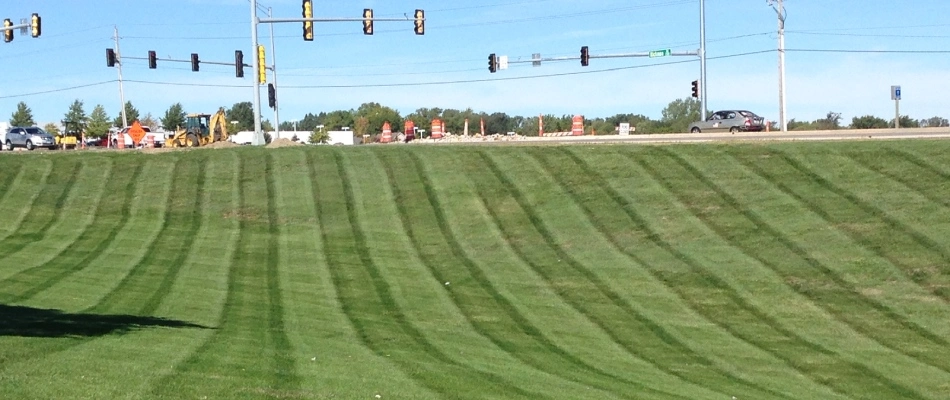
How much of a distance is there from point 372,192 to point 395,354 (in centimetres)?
1829

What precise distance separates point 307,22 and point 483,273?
85.8ft

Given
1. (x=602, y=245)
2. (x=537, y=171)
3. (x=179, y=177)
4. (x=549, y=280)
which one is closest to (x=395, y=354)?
(x=549, y=280)

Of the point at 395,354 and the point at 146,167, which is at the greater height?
the point at 146,167

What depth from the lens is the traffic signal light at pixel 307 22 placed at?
4634cm

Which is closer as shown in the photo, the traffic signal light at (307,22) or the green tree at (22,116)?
the traffic signal light at (307,22)

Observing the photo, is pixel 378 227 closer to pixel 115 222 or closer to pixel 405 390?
pixel 115 222

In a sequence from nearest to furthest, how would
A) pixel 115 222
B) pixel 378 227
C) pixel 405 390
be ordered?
pixel 405 390
pixel 378 227
pixel 115 222

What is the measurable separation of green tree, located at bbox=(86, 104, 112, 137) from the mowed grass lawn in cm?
5984

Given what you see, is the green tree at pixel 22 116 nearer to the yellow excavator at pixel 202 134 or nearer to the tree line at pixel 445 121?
the tree line at pixel 445 121

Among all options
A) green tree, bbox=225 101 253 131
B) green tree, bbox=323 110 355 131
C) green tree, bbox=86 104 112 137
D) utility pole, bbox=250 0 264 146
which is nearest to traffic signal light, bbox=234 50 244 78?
utility pole, bbox=250 0 264 146

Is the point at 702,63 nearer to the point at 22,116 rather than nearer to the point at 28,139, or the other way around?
the point at 28,139

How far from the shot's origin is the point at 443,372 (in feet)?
43.8

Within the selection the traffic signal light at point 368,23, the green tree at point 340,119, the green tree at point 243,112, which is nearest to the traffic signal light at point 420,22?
the traffic signal light at point 368,23

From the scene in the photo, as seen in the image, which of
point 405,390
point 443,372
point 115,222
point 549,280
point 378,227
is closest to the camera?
point 405,390
